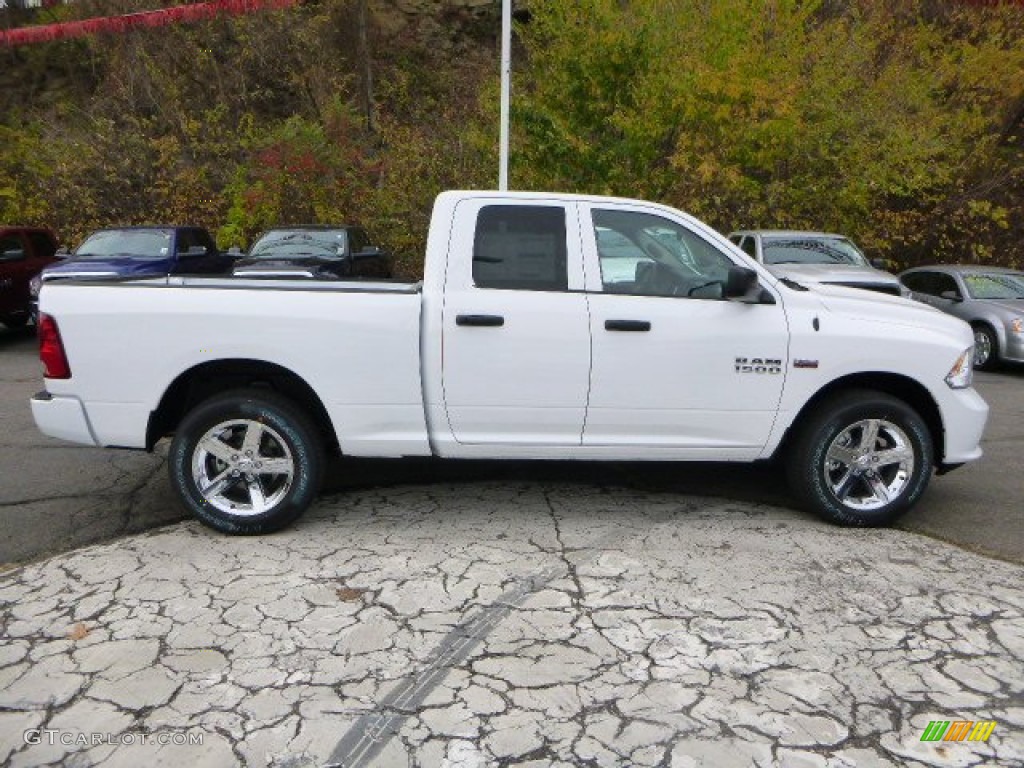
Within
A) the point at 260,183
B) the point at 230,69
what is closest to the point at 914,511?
the point at 260,183

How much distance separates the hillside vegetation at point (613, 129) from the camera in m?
15.2

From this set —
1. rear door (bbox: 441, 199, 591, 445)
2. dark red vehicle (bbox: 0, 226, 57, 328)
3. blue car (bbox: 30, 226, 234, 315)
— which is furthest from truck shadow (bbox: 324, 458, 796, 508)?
dark red vehicle (bbox: 0, 226, 57, 328)

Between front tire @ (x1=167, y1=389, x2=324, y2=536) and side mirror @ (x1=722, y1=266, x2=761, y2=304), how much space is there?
242cm

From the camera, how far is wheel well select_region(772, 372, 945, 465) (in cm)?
462

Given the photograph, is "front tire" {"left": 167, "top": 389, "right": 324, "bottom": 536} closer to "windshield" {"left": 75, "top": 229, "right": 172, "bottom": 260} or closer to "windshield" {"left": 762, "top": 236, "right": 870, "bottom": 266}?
"windshield" {"left": 75, "top": 229, "right": 172, "bottom": 260}

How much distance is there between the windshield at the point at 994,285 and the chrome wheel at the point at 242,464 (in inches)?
412

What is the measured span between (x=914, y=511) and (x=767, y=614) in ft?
6.65

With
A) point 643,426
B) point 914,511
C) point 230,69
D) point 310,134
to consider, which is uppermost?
point 230,69

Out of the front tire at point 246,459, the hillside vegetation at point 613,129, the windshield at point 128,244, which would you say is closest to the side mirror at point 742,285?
the front tire at point 246,459

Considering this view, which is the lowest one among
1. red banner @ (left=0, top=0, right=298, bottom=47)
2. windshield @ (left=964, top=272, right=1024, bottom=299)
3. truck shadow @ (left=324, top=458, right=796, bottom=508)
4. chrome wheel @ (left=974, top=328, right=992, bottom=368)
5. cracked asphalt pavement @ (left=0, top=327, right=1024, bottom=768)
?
A: chrome wheel @ (left=974, top=328, right=992, bottom=368)

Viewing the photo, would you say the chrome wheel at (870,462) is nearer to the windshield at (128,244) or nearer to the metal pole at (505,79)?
the metal pole at (505,79)

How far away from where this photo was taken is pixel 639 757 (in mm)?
2652

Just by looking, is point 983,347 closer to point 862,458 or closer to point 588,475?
point 862,458

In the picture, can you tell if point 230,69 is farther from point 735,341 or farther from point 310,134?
point 735,341
